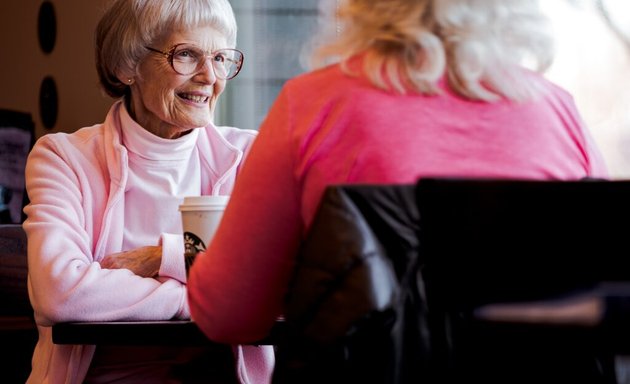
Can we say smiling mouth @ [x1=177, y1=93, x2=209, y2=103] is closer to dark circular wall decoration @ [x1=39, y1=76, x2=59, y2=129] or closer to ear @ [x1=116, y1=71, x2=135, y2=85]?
ear @ [x1=116, y1=71, x2=135, y2=85]

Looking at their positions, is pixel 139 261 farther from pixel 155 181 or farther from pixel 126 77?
pixel 126 77

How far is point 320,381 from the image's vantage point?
94cm

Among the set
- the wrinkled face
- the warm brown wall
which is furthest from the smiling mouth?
the warm brown wall

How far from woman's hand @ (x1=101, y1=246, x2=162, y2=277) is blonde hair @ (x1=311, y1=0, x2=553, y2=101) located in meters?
0.83

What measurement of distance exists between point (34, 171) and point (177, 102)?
1.24 ft

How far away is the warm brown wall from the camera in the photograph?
17.8 ft

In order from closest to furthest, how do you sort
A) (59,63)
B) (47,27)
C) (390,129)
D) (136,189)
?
(390,129)
(136,189)
(59,63)
(47,27)

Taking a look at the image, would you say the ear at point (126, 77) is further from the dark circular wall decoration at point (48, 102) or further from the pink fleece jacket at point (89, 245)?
the dark circular wall decoration at point (48, 102)

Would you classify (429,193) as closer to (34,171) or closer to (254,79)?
(34,171)

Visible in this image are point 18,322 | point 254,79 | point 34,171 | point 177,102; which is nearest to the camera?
point 34,171

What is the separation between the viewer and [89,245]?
1932 millimetres

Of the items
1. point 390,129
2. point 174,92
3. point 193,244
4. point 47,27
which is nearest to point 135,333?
point 193,244

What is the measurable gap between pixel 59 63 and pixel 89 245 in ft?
13.4

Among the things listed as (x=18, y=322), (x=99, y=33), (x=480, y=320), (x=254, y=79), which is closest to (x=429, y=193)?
(x=480, y=320)
